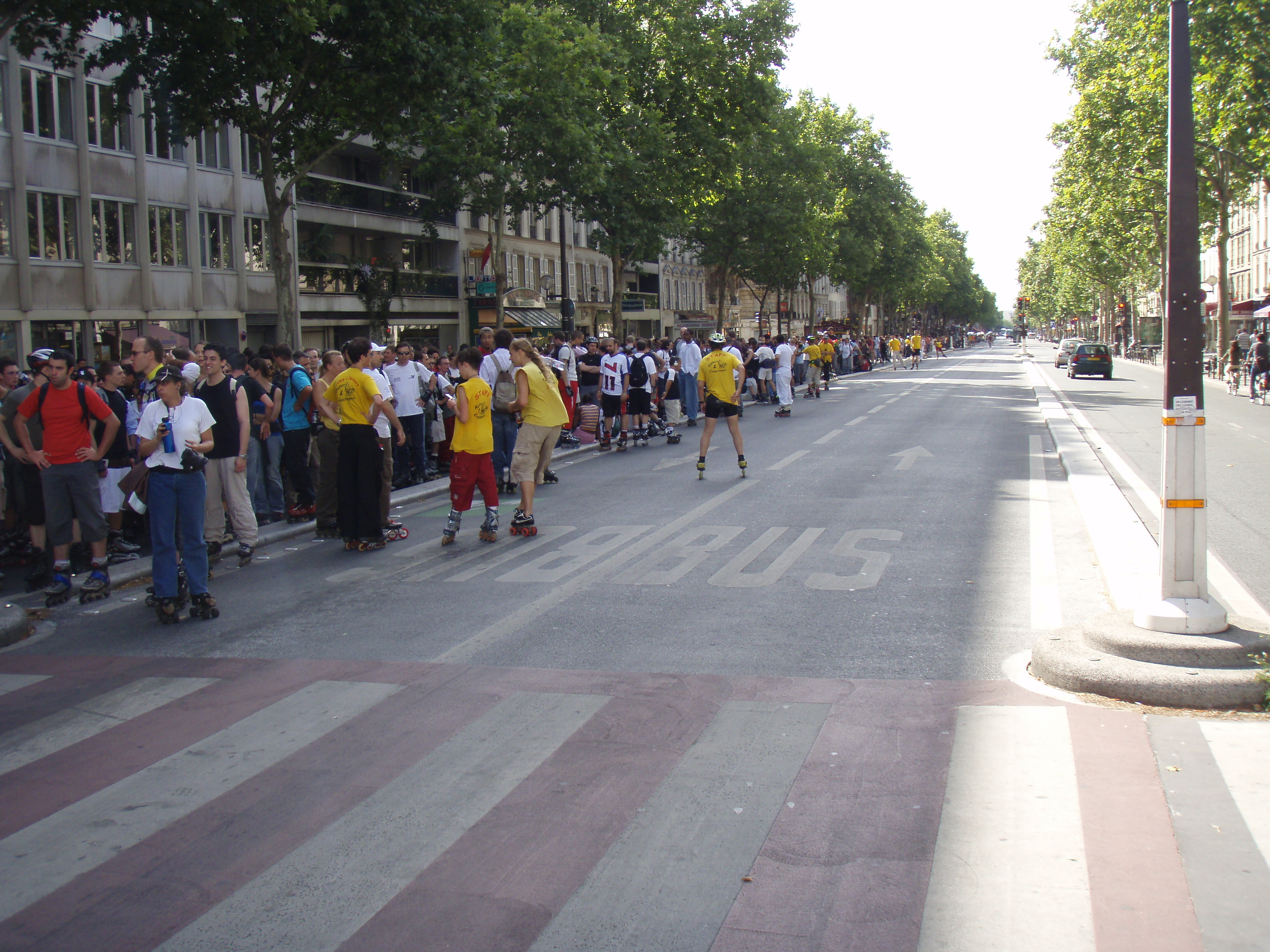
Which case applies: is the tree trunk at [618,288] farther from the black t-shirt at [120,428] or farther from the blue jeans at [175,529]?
the blue jeans at [175,529]

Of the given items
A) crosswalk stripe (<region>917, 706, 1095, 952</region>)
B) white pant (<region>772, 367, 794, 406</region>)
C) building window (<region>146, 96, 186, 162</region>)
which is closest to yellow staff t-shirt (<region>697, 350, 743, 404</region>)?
crosswalk stripe (<region>917, 706, 1095, 952</region>)

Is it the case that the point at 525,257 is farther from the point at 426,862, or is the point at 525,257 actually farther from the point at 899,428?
the point at 426,862

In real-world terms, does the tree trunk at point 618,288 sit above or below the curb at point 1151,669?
above

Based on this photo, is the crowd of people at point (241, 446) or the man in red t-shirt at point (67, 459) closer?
the crowd of people at point (241, 446)

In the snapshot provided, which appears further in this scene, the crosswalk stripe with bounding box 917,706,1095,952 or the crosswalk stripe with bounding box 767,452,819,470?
the crosswalk stripe with bounding box 767,452,819,470

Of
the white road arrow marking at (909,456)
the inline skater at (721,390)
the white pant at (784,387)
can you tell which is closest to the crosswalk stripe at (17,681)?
the inline skater at (721,390)

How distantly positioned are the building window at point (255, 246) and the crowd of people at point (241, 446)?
22.6 m

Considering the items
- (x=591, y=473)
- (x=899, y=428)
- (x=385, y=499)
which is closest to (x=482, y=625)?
(x=385, y=499)

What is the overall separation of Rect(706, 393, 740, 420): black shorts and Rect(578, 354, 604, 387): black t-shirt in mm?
5649

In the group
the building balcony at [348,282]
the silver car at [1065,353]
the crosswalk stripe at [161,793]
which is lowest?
the crosswalk stripe at [161,793]

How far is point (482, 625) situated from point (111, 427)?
3.74m

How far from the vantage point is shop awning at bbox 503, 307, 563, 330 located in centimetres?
4967

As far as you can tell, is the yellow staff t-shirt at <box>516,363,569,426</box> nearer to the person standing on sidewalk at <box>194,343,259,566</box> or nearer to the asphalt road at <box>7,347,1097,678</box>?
the asphalt road at <box>7,347,1097,678</box>

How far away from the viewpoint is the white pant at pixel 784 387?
27.4m
